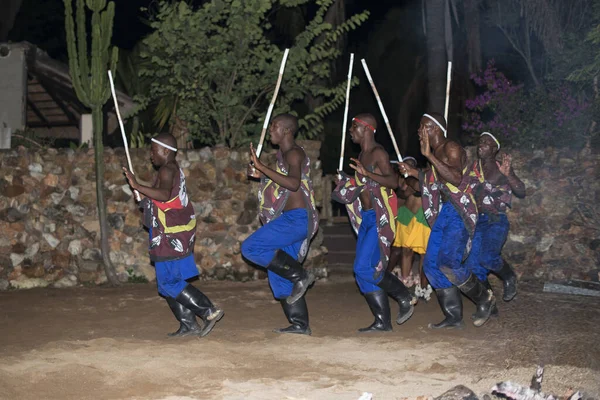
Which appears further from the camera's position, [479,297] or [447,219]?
[479,297]

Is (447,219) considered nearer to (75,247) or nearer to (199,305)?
(199,305)

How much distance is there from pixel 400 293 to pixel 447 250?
570mm

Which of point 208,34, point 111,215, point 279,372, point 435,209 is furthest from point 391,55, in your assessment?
point 279,372

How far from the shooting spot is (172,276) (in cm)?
625

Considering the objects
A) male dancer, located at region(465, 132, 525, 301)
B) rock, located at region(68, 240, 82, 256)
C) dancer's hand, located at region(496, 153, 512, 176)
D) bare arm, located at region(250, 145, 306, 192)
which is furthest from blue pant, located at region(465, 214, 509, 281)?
rock, located at region(68, 240, 82, 256)

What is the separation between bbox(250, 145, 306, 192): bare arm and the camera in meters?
6.13

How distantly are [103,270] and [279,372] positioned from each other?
4.99 meters

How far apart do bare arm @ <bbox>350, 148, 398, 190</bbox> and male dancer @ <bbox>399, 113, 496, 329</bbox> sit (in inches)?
4.9

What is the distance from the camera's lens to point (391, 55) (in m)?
23.7

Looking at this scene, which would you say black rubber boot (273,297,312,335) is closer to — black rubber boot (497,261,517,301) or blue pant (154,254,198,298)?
blue pant (154,254,198,298)

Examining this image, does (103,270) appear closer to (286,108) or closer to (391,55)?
(286,108)

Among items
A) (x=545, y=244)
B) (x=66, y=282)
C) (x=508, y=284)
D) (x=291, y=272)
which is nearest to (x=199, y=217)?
(x=66, y=282)

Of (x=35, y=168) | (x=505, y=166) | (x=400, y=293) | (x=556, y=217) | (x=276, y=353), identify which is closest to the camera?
(x=276, y=353)

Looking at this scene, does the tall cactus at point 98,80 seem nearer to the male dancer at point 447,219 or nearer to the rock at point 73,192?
the rock at point 73,192
